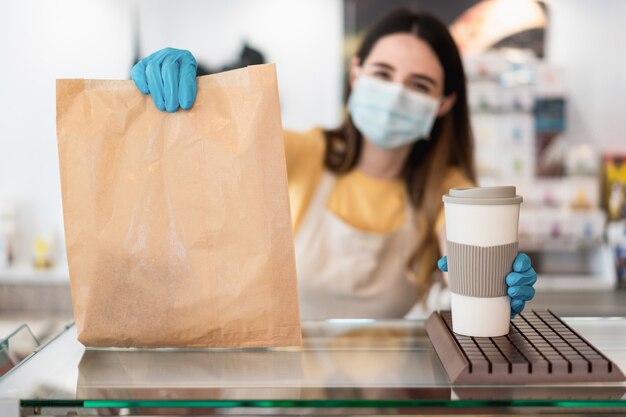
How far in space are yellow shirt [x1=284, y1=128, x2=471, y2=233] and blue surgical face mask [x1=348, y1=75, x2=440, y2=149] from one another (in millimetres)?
135

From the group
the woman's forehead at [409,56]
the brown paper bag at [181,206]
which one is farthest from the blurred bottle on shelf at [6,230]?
the brown paper bag at [181,206]

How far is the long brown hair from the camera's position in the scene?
5.98 feet

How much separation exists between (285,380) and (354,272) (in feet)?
3.58

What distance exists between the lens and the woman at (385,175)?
1802 mm

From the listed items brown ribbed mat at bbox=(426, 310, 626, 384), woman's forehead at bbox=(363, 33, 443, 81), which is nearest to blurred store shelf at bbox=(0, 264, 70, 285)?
woman's forehead at bbox=(363, 33, 443, 81)

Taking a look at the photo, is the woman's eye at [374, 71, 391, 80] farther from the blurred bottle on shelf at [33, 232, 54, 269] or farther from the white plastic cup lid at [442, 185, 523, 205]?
the blurred bottle on shelf at [33, 232, 54, 269]

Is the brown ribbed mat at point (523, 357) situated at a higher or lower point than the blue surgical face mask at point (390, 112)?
lower

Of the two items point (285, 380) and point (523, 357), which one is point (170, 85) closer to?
point (285, 380)

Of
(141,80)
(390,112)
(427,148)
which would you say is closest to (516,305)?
(141,80)

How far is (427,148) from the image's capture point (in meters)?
1.95

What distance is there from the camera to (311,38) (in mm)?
3748

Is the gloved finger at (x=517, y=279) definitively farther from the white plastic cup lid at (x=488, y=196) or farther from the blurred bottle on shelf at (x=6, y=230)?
the blurred bottle on shelf at (x=6, y=230)

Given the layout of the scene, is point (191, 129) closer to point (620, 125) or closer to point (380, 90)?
point (380, 90)

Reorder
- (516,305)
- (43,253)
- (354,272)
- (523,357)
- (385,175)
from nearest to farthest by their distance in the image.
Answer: (523,357) < (516,305) < (354,272) < (385,175) < (43,253)
